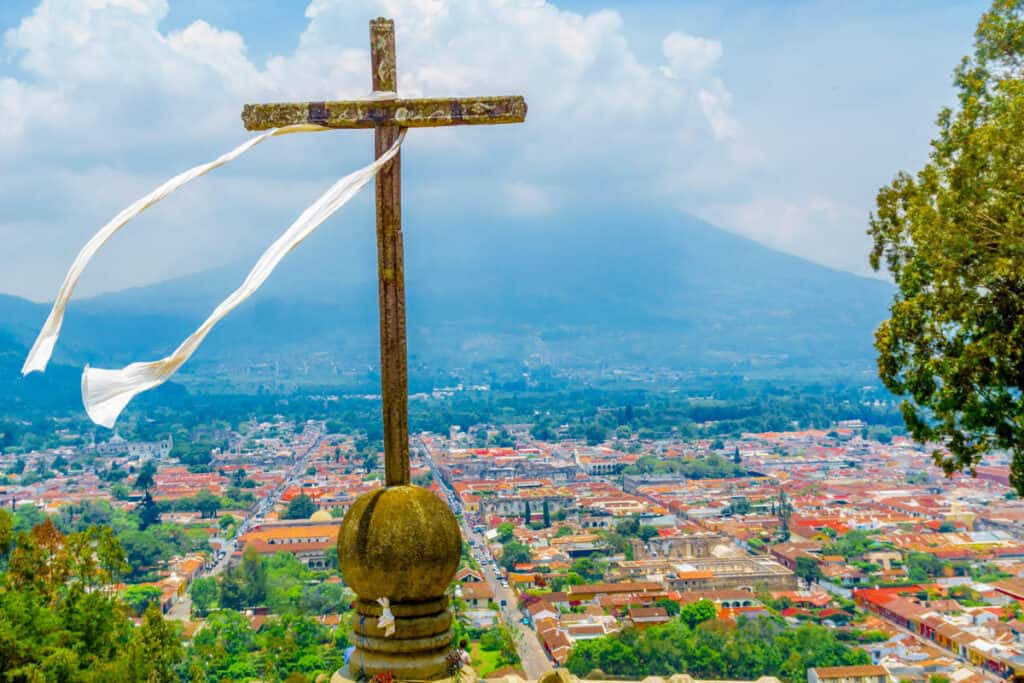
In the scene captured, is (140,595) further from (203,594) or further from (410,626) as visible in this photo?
(410,626)

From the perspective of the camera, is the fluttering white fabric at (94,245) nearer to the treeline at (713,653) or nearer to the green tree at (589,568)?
the treeline at (713,653)

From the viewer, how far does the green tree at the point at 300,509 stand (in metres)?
58.7

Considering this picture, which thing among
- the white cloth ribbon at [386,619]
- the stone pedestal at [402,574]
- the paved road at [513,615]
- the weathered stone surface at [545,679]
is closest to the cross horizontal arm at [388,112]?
the stone pedestal at [402,574]

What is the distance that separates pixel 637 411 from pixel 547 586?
77.2 m

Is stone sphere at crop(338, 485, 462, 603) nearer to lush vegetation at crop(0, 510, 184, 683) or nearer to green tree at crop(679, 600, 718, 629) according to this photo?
lush vegetation at crop(0, 510, 184, 683)

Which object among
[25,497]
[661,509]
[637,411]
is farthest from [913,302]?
[637,411]

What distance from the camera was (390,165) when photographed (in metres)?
3.79

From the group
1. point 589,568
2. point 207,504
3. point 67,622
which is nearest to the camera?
point 67,622

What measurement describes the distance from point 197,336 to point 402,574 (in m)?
0.97

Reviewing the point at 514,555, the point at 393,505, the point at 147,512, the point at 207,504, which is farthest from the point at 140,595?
the point at 393,505

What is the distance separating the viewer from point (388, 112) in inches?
149

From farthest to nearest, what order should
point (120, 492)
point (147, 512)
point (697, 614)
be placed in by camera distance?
point (120, 492)
point (147, 512)
point (697, 614)

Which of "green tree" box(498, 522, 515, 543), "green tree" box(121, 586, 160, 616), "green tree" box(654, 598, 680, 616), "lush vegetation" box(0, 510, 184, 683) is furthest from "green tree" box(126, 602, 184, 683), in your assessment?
"green tree" box(498, 522, 515, 543)

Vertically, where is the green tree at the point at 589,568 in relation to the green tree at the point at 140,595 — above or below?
below
